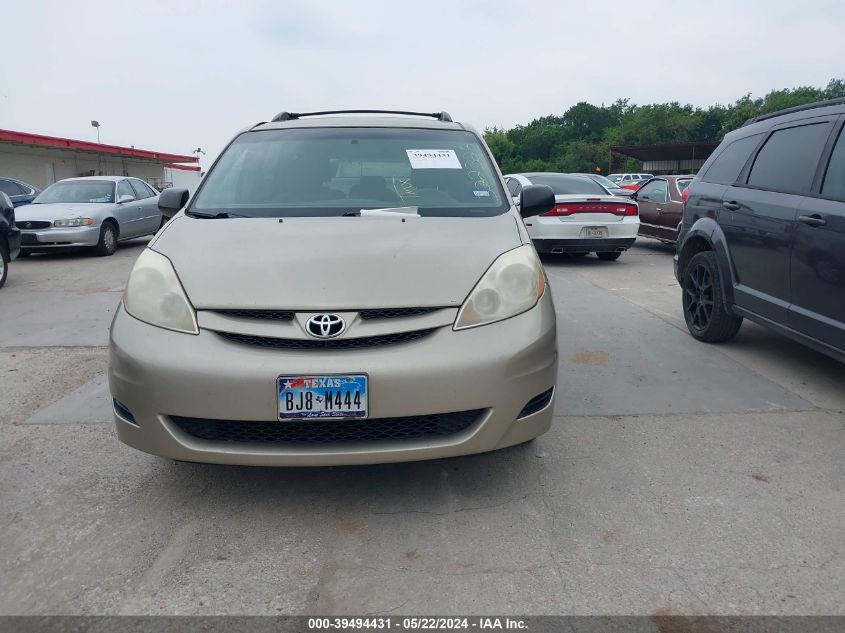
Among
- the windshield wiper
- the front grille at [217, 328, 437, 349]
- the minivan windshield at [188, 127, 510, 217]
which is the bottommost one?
the front grille at [217, 328, 437, 349]

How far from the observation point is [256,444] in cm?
270

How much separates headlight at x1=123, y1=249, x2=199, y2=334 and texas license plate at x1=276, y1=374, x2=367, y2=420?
1.52 feet

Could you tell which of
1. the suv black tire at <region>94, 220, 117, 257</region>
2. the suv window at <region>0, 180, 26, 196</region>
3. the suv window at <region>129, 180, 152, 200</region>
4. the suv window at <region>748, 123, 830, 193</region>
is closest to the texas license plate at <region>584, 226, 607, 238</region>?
the suv window at <region>748, 123, 830, 193</region>

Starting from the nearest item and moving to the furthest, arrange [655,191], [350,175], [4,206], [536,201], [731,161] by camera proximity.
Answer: [350,175], [536,201], [731,161], [4,206], [655,191]

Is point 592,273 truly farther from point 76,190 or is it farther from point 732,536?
point 76,190

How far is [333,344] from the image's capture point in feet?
8.74

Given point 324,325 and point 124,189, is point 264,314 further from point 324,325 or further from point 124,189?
point 124,189

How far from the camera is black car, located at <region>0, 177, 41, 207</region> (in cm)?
1457

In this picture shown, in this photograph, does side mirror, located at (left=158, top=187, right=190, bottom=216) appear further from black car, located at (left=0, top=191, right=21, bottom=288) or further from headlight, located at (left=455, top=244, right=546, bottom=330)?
black car, located at (left=0, top=191, right=21, bottom=288)

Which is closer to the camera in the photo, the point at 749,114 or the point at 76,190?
the point at 76,190

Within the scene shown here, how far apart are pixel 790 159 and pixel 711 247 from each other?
0.97 meters

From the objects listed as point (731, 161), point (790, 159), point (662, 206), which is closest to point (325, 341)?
point (790, 159)

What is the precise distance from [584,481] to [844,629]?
120 centimetres

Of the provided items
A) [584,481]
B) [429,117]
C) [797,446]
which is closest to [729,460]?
[797,446]
